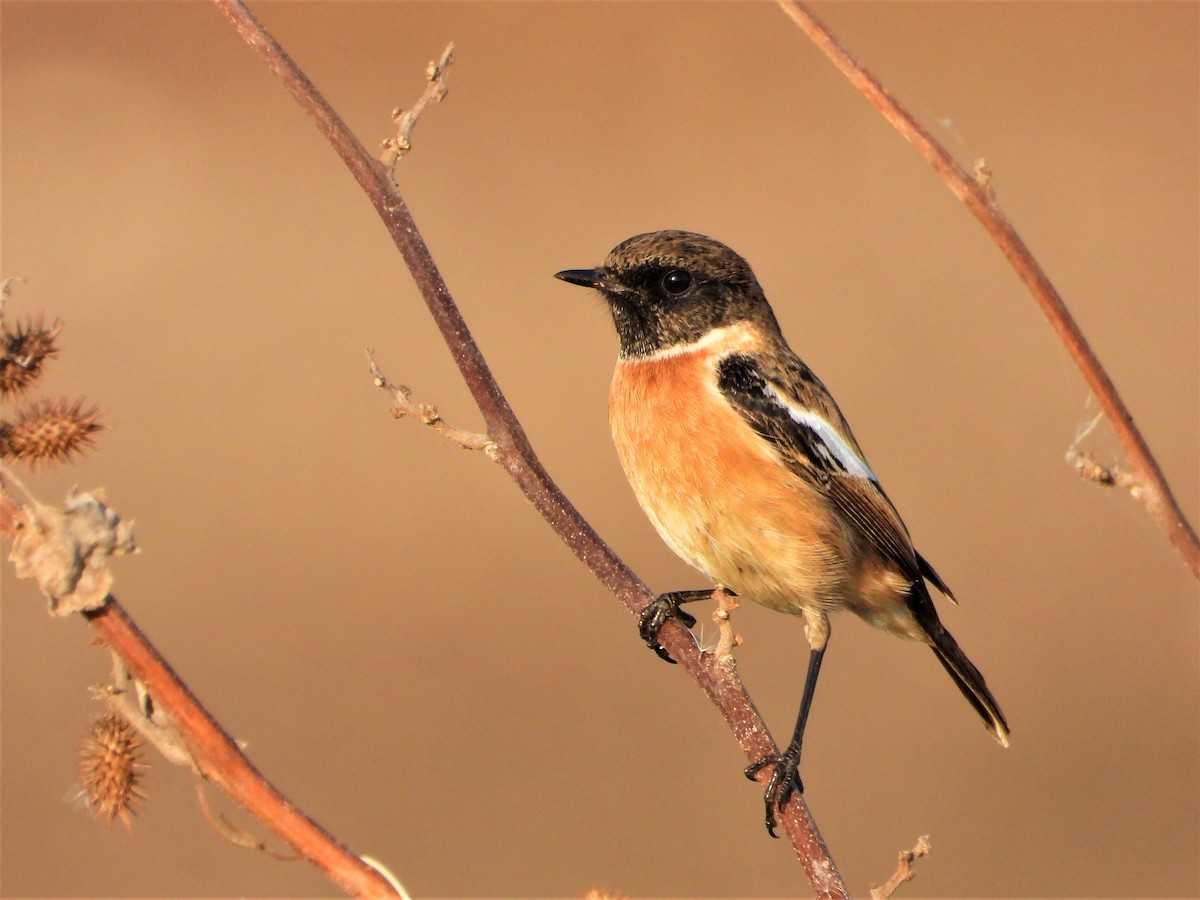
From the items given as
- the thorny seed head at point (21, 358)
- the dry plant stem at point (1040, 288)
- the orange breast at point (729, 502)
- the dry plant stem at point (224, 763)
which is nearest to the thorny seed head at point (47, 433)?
the thorny seed head at point (21, 358)

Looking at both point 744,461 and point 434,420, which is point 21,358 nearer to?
point 434,420

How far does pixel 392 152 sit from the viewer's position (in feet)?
7.07

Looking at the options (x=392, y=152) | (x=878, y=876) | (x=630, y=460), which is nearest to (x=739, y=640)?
(x=392, y=152)

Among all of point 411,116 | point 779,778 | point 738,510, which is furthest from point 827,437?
point 411,116

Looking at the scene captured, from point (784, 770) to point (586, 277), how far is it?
1.82m

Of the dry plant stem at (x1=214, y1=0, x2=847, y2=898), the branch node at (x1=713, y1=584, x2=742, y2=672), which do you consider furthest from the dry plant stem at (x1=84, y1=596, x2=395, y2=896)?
the branch node at (x1=713, y1=584, x2=742, y2=672)

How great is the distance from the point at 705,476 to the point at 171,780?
16.1ft

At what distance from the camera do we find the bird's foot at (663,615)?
2.74 meters

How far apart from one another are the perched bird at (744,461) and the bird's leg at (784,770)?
0.03 metres

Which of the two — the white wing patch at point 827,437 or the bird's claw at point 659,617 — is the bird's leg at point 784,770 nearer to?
the bird's claw at point 659,617

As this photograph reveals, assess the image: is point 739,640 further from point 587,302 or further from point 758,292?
point 587,302

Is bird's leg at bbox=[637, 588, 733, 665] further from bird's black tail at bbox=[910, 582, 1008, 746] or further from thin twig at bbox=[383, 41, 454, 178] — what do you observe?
thin twig at bbox=[383, 41, 454, 178]

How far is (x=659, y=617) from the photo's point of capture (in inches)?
107

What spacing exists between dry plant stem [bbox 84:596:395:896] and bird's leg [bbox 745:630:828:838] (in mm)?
1020
